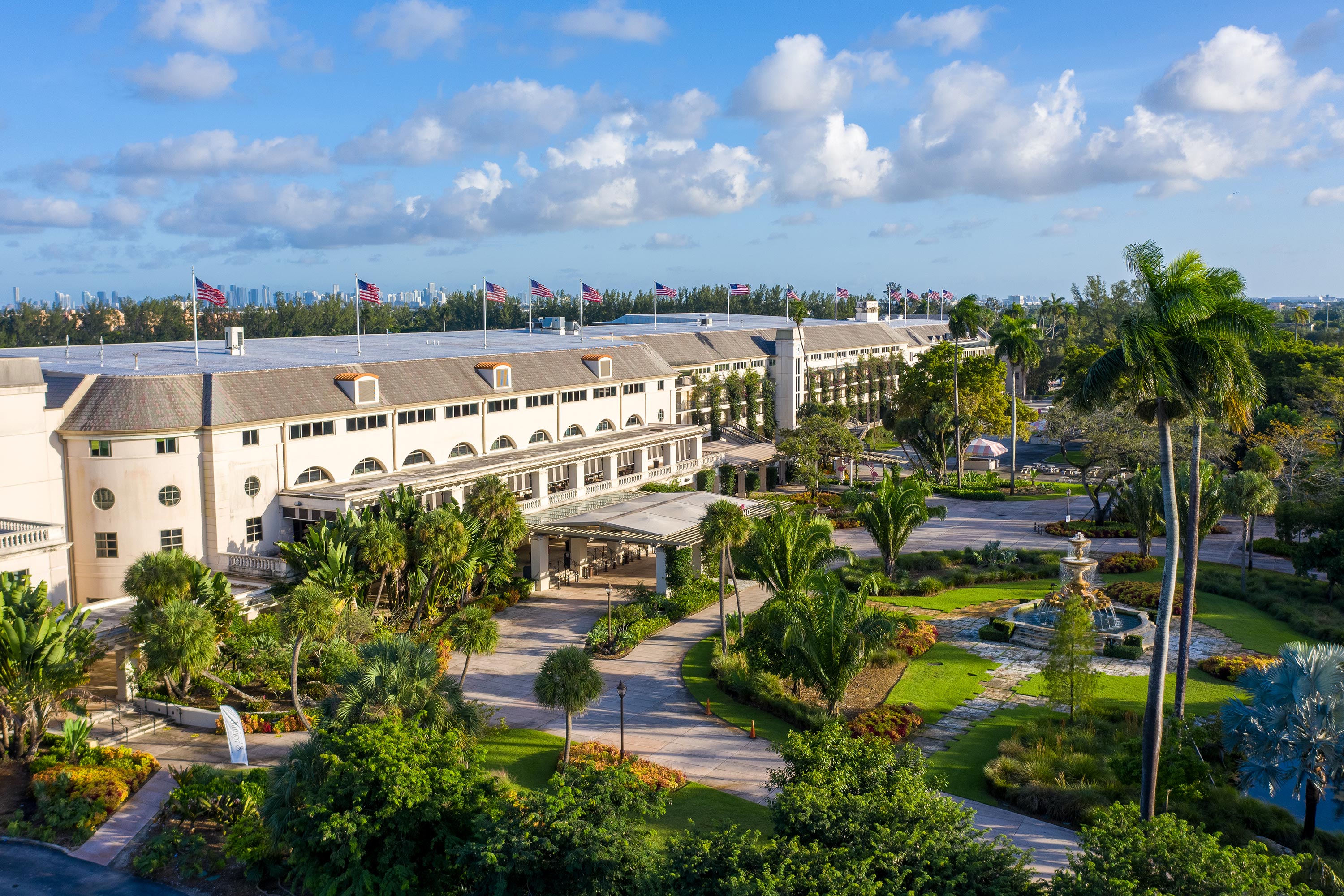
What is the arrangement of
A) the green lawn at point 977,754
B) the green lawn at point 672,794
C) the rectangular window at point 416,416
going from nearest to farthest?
the green lawn at point 672,794
the green lawn at point 977,754
the rectangular window at point 416,416

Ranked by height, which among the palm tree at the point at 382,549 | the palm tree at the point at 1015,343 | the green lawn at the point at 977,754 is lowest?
the green lawn at the point at 977,754

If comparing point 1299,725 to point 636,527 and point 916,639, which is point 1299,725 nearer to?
point 916,639

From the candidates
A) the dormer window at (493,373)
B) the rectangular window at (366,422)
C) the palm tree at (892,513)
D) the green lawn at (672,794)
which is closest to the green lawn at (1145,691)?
the palm tree at (892,513)

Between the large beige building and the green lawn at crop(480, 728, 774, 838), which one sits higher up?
the large beige building

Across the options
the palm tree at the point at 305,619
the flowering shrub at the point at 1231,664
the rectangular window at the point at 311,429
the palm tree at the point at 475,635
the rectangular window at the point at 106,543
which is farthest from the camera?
the rectangular window at the point at 311,429

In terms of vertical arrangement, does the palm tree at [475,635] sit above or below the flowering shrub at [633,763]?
above

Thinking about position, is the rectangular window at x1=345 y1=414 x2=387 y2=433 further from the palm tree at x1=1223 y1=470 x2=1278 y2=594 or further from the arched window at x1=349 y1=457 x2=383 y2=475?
the palm tree at x1=1223 y1=470 x2=1278 y2=594

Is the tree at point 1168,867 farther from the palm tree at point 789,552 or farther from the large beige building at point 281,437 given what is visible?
the large beige building at point 281,437

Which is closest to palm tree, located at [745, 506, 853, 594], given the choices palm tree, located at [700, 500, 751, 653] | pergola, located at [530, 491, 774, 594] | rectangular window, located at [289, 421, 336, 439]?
palm tree, located at [700, 500, 751, 653]
